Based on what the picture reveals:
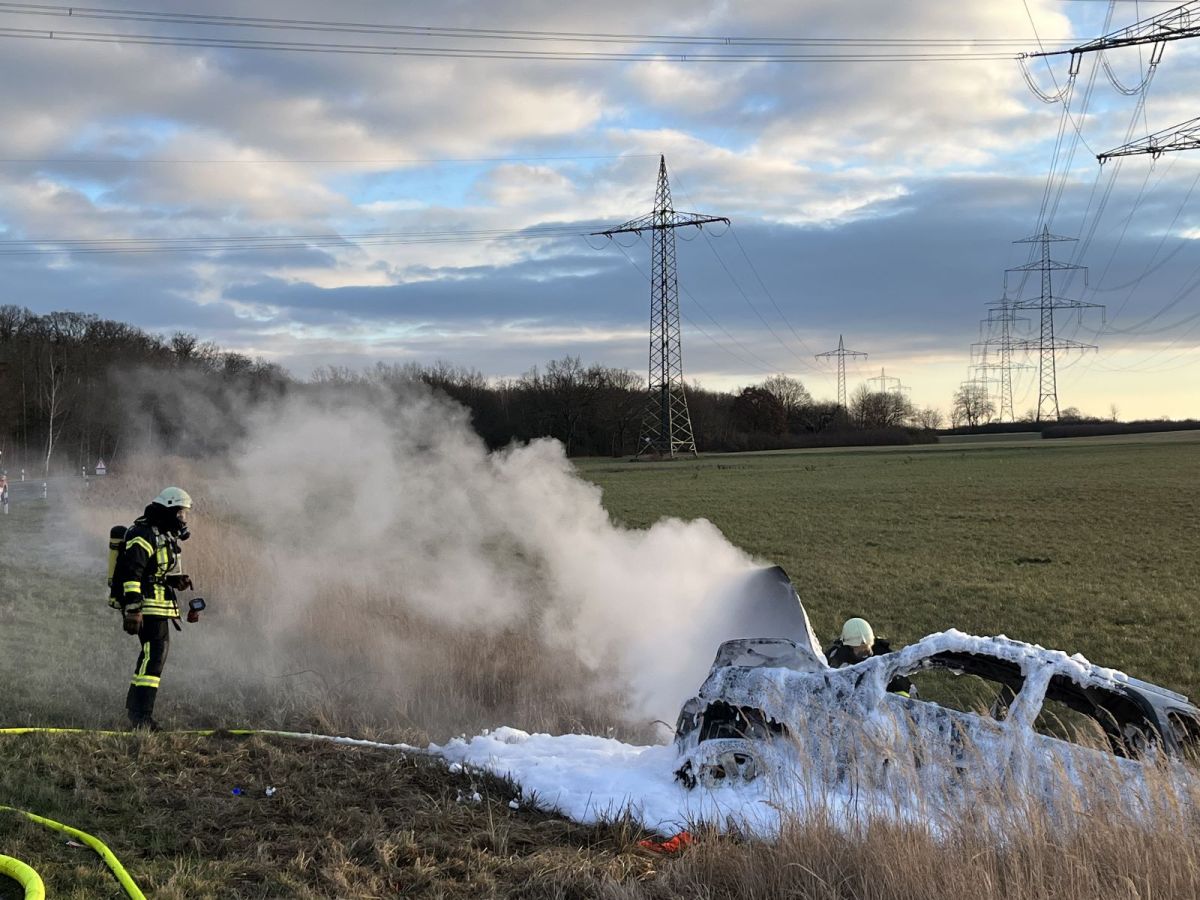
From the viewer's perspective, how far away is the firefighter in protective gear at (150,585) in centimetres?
754

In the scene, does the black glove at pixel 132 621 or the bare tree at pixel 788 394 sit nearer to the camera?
the black glove at pixel 132 621

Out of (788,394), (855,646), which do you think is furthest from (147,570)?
(788,394)

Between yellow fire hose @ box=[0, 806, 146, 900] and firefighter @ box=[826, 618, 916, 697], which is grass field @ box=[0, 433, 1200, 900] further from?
firefighter @ box=[826, 618, 916, 697]

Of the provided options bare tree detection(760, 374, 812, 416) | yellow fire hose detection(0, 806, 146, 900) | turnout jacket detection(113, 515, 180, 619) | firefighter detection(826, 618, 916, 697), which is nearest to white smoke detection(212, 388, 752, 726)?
firefighter detection(826, 618, 916, 697)

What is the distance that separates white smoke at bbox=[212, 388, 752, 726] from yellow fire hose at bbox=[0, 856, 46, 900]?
5803mm

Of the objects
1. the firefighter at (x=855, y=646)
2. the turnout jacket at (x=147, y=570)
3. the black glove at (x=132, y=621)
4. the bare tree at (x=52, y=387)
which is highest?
the bare tree at (x=52, y=387)

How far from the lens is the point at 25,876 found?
Answer: 427cm

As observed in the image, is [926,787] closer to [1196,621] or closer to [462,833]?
[462,833]

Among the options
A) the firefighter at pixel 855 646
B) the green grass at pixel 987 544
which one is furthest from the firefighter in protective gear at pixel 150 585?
the green grass at pixel 987 544

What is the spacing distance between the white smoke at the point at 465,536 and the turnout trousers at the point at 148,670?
12.6 ft

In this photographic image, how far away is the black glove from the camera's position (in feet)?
24.6

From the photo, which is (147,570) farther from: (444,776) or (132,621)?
(444,776)

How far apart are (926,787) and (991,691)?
17.7 feet

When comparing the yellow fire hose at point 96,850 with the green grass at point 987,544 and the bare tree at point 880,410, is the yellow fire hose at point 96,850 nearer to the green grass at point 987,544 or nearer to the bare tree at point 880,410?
the green grass at point 987,544
